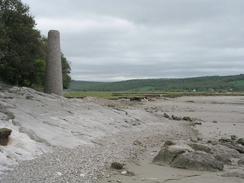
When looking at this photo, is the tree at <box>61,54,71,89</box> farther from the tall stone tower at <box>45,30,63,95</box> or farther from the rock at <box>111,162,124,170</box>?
the rock at <box>111,162,124,170</box>

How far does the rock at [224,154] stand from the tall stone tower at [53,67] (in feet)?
61.4

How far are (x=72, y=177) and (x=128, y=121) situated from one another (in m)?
18.6

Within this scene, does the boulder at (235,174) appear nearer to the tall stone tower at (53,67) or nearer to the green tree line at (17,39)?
the green tree line at (17,39)

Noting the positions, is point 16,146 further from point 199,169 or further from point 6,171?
point 199,169

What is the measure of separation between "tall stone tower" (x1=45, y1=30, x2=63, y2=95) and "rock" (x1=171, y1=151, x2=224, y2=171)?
2105cm

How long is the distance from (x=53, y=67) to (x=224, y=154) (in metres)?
20.2

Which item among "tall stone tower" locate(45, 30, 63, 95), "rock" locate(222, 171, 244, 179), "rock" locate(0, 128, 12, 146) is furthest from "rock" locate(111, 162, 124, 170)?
"tall stone tower" locate(45, 30, 63, 95)

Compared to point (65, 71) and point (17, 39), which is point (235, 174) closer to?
point (17, 39)

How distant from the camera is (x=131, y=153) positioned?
18.9 m

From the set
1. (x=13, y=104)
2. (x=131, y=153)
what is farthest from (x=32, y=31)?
(x=131, y=153)

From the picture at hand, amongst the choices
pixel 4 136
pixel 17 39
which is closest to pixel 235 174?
pixel 4 136

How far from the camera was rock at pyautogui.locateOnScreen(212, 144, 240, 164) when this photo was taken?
17.4 meters

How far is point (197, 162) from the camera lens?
51.3ft

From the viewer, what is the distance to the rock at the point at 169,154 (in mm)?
16641
